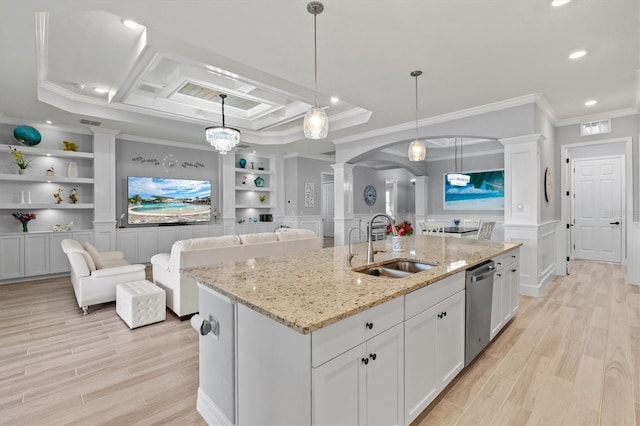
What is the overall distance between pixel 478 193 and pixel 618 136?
343 cm

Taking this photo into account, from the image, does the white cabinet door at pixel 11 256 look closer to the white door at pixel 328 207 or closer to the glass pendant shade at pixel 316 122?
the glass pendant shade at pixel 316 122

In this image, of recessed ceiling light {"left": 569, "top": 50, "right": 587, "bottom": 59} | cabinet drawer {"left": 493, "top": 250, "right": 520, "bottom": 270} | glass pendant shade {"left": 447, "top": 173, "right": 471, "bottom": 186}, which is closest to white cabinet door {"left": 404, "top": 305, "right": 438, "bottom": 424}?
cabinet drawer {"left": 493, "top": 250, "right": 520, "bottom": 270}

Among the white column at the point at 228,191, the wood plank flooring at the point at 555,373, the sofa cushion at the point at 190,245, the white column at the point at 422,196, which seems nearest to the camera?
the wood plank flooring at the point at 555,373

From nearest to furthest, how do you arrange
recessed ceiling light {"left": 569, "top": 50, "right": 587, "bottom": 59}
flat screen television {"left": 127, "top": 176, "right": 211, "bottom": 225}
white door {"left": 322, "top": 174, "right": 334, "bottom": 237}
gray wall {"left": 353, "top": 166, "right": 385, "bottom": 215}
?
1. recessed ceiling light {"left": 569, "top": 50, "right": 587, "bottom": 59}
2. flat screen television {"left": 127, "top": 176, "right": 211, "bottom": 225}
3. gray wall {"left": 353, "top": 166, "right": 385, "bottom": 215}
4. white door {"left": 322, "top": 174, "right": 334, "bottom": 237}

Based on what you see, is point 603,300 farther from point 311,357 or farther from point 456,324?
point 311,357

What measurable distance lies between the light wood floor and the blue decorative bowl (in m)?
3.01

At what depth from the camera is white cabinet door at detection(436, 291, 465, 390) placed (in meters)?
2.01

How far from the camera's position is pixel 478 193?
8406 mm

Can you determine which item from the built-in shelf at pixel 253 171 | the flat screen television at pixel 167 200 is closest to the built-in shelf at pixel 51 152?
the flat screen television at pixel 167 200

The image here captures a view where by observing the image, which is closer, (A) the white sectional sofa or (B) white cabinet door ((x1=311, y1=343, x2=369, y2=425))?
(B) white cabinet door ((x1=311, y1=343, x2=369, y2=425))

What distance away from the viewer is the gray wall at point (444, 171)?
8.22 meters

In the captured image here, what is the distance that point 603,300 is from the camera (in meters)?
4.12

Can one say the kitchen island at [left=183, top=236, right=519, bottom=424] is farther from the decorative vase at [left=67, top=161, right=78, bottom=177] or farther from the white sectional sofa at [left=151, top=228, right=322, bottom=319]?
the decorative vase at [left=67, top=161, right=78, bottom=177]

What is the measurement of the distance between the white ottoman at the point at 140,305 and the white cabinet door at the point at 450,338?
293cm
